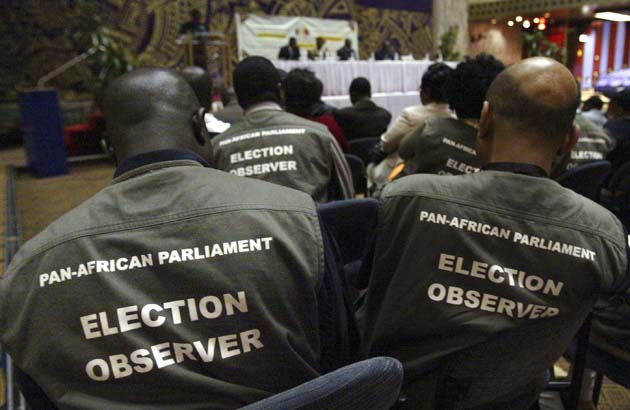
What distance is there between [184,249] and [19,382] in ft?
1.07

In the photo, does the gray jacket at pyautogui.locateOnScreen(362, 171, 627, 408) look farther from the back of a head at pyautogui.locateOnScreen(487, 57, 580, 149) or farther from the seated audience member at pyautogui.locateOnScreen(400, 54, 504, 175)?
the seated audience member at pyautogui.locateOnScreen(400, 54, 504, 175)

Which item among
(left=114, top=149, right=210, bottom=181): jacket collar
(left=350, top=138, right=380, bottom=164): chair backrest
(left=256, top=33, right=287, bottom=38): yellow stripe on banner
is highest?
(left=256, top=33, right=287, bottom=38): yellow stripe on banner

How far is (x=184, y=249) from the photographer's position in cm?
71

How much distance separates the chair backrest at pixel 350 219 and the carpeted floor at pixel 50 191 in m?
2.73

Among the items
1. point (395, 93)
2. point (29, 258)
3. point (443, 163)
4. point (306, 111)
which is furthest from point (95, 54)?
point (29, 258)

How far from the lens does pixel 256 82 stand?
2008 millimetres

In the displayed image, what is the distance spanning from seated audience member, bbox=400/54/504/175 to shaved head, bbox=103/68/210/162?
116cm

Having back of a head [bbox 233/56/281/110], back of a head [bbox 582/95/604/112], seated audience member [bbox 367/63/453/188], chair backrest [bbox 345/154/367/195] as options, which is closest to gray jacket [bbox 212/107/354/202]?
back of a head [bbox 233/56/281/110]

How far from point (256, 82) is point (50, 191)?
3839mm

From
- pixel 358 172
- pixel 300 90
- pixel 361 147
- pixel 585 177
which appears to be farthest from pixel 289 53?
pixel 585 177

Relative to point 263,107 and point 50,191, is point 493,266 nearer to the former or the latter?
point 263,107

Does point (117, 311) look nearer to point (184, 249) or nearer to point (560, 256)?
point (184, 249)

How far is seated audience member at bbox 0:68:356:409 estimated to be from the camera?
2.23ft

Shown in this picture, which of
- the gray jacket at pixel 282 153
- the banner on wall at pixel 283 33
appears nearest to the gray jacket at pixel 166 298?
the gray jacket at pixel 282 153
